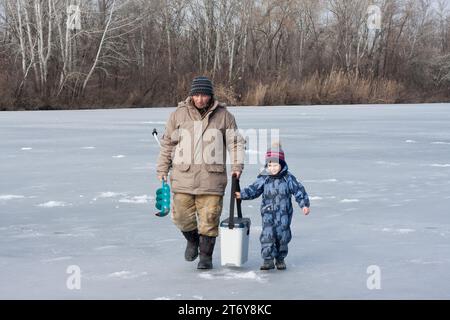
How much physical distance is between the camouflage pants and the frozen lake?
0.27 m

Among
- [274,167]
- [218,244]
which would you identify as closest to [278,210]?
[274,167]

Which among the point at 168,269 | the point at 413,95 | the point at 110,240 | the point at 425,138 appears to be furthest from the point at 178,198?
the point at 413,95

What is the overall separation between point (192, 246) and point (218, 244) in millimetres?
679

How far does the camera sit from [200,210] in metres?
4.72

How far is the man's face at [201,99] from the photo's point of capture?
4.64m

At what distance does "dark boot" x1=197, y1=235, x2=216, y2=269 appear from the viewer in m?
4.65

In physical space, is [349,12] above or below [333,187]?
above

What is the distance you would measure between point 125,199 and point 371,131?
32.7ft

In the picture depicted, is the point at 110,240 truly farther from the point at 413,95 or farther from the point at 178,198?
the point at 413,95

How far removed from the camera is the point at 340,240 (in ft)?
A: 18.1

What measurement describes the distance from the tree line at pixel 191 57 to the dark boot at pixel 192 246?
74.5 feet

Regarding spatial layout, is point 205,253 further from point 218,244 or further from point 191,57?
point 191,57

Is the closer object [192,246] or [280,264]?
[280,264]
